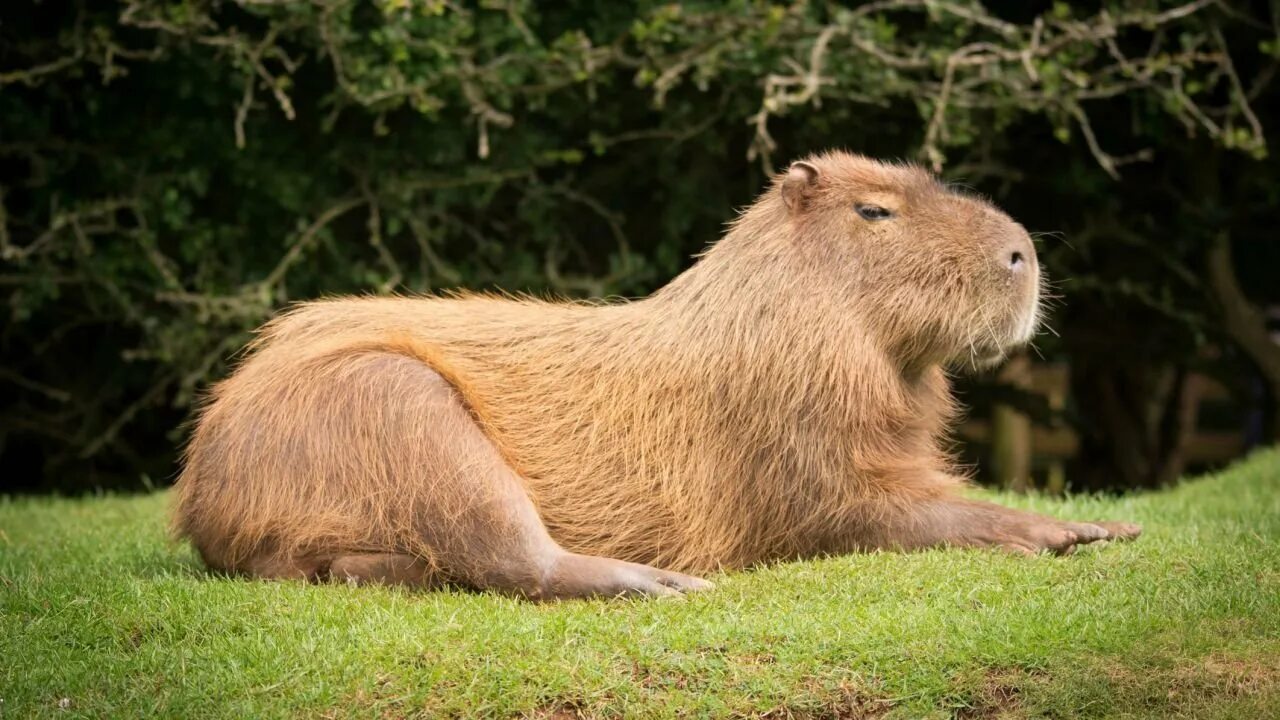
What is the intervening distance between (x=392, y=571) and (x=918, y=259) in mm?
1884

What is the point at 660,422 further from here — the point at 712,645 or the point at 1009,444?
the point at 1009,444

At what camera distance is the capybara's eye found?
4859 millimetres

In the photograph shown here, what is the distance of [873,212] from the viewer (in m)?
4.86

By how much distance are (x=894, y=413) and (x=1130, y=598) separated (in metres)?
0.97

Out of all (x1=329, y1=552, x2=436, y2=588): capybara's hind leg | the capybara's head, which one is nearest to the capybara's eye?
the capybara's head

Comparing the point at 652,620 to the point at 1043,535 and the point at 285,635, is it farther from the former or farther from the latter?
the point at 1043,535

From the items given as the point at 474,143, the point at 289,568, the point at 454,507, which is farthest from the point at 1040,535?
the point at 474,143

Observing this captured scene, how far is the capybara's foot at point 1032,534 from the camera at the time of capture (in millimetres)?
4586

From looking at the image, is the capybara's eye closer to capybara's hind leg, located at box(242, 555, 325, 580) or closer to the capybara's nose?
the capybara's nose

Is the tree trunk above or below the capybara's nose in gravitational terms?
below

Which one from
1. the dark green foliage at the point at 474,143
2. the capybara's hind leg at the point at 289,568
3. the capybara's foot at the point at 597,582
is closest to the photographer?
the capybara's foot at the point at 597,582

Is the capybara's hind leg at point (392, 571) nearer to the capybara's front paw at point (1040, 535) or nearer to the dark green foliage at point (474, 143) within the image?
the capybara's front paw at point (1040, 535)

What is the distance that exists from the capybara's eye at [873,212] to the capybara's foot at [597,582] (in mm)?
1338

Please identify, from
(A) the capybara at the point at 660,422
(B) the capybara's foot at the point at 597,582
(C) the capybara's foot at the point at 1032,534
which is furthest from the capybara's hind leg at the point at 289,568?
(C) the capybara's foot at the point at 1032,534
